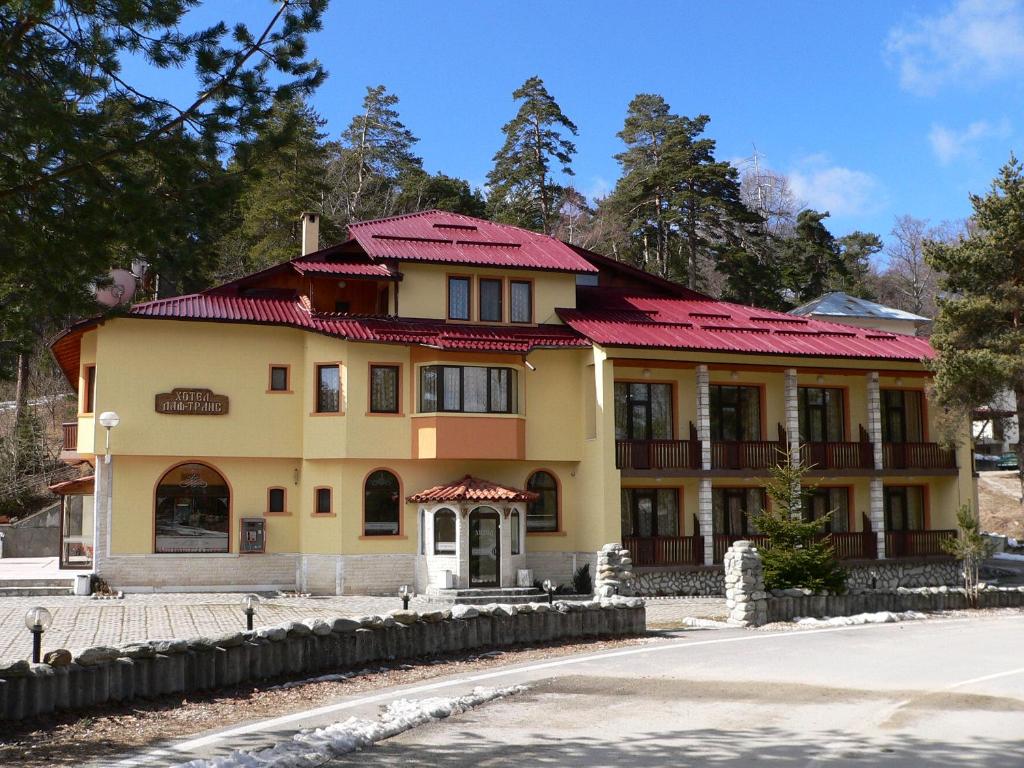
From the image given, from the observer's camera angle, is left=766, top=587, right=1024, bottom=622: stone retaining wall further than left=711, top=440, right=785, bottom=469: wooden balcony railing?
No

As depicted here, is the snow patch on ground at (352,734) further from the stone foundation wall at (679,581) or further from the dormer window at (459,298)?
the dormer window at (459,298)

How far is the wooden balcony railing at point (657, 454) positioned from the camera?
28.4m

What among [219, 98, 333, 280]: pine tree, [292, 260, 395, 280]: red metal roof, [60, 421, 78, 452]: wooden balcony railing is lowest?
[60, 421, 78, 452]: wooden balcony railing

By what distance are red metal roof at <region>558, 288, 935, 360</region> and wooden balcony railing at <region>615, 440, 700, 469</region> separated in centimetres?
278

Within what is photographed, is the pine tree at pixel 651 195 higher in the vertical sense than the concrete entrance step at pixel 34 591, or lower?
higher

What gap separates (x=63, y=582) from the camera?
1024 inches

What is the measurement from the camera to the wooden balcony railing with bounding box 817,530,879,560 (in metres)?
30.7

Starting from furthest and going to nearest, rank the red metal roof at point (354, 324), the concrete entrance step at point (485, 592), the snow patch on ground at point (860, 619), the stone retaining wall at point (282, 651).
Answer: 1. the red metal roof at point (354, 324)
2. the concrete entrance step at point (485, 592)
3. the snow patch on ground at point (860, 619)
4. the stone retaining wall at point (282, 651)

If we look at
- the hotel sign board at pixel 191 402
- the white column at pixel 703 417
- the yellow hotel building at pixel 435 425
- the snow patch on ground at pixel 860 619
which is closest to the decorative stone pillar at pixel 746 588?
the snow patch on ground at pixel 860 619

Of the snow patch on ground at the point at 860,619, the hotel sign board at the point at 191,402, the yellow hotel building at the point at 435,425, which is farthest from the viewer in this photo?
the yellow hotel building at the point at 435,425

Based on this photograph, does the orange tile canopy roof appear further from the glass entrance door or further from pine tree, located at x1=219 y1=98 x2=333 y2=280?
pine tree, located at x1=219 y1=98 x2=333 y2=280

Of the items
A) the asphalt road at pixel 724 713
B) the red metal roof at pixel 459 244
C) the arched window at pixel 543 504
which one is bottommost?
the asphalt road at pixel 724 713

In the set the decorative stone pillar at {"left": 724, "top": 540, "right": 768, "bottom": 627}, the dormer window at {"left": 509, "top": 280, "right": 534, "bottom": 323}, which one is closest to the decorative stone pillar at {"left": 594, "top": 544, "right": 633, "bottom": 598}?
the decorative stone pillar at {"left": 724, "top": 540, "right": 768, "bottom": 627}

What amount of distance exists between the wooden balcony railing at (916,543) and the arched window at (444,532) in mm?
13816
